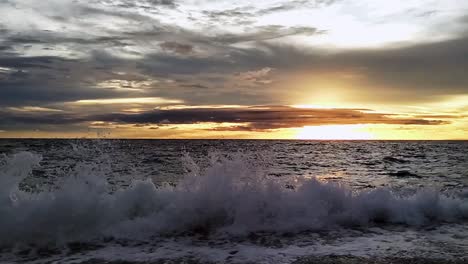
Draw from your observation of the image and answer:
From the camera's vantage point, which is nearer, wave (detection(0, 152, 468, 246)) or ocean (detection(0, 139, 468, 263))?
ocean (detection(0, 139, 468, 263))

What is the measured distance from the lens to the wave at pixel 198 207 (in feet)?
27.5

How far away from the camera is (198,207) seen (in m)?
9.38

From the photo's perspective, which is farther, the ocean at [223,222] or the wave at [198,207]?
the wave at [198,207]

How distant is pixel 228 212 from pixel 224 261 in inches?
116

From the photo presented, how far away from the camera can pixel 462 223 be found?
9422 millimetres

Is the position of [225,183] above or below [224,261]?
above

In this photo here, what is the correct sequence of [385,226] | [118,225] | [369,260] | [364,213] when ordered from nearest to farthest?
[369,260] < [118,225] < [385,226] < [364,213]

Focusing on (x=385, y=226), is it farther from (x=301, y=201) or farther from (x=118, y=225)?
(x=118, y=225)

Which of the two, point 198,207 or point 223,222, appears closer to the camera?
point 223,222

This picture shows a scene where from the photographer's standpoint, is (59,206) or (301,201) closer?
(59,206)

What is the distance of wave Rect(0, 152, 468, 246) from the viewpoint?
27.5ft

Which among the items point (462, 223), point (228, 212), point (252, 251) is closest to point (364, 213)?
point (462, 223)

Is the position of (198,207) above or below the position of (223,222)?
above

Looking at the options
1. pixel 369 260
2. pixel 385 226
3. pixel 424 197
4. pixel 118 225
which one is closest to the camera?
pixel 369 260
